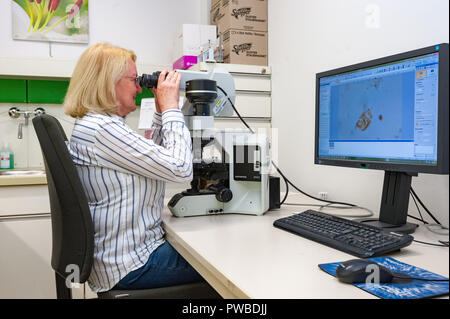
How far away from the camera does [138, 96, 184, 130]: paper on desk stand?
2.60m

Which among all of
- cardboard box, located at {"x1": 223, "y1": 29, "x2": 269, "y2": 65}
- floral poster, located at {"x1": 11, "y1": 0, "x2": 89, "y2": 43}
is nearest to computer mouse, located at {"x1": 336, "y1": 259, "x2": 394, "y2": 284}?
cardboard box, located at {"x1": 223, "y1": 29, "x2": 269, "y2": 65}

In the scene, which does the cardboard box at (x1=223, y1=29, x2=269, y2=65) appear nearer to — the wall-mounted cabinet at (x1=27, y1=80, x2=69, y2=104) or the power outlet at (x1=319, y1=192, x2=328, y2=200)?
the power outlet at (x1=319, y1=192, x2=328, y2=200)

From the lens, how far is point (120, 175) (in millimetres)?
1137

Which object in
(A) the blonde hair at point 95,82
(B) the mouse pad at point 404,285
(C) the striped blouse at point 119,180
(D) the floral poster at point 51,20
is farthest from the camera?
(D) the floral poster at point 51,20

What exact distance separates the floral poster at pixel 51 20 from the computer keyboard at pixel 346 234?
225 cm

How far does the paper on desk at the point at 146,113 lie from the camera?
2598 mm

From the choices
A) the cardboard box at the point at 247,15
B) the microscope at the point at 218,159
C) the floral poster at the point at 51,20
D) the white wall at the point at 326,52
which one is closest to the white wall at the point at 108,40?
the floral poster at the point at 51,20

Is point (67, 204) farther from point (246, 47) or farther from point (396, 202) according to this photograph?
point (246, 47)

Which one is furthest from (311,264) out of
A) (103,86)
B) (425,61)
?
(103,86)

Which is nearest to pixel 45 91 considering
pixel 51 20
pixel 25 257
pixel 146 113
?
pixel 51 20

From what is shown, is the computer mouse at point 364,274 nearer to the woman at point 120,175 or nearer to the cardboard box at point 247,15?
the woman at point 120,175

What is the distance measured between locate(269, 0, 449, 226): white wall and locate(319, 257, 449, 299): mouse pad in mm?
366
